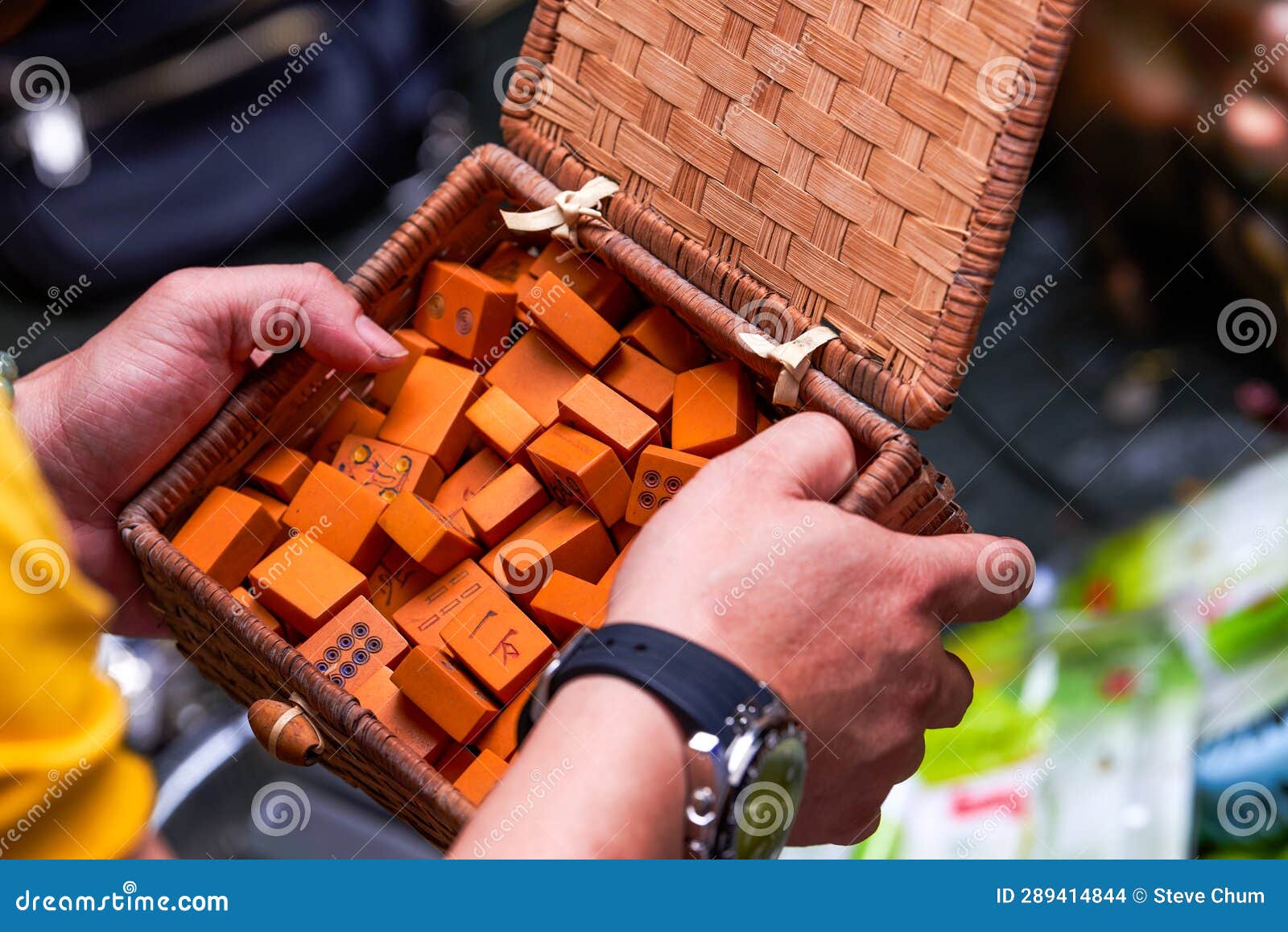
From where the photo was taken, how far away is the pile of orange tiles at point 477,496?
4.26ft

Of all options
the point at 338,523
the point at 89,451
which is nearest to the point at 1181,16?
the point at 338,523

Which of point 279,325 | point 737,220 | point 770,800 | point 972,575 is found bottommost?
point 770,800

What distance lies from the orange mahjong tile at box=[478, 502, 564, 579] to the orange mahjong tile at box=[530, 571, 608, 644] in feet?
0.27

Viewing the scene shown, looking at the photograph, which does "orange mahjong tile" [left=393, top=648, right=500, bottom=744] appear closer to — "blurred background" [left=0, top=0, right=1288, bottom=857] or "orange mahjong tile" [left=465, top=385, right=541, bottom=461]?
"orange mahjong tile" [left=465, top=385, right=541, bottom=461]

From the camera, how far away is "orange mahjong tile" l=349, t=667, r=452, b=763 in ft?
4.21

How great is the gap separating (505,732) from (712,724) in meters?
0.42

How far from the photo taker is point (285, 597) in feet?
4.35

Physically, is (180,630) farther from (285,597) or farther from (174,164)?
(174,164)
